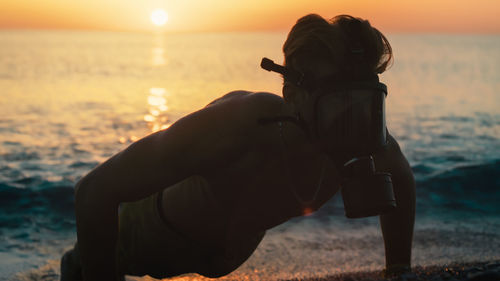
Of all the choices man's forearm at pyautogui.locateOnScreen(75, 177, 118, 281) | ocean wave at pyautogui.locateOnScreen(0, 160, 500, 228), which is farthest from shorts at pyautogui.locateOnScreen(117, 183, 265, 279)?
ocean wave at pyautogui.locateOnScreen(0, 160, 500, 228)

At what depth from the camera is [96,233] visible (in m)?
2.48

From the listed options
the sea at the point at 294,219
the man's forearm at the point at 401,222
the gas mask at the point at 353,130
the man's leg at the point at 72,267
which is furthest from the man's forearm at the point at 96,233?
the sea at the point at 294,219

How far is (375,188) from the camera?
247 cm

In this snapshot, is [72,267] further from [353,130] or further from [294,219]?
[294,219]

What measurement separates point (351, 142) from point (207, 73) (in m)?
37.6

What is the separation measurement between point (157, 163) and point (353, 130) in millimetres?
943

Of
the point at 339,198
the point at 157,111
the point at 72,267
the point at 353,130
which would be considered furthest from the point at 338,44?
the point at 157,111

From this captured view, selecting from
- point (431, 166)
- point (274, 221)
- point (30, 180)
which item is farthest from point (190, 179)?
point (431, 166)

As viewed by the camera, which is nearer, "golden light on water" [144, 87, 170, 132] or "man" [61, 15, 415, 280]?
"man" [61, 15, 415, 280]

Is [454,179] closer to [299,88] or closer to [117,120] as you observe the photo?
[299,88]

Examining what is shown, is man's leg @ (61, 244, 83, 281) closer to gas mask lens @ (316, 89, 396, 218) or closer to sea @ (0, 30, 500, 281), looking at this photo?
sea @ (0, 30, 500, 281)

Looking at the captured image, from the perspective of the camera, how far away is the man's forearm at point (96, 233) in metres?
2.44

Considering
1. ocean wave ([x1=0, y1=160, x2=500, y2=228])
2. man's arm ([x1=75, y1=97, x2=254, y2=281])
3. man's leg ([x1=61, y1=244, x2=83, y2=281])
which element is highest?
man's arm ([x1=75, y1=97, x2=254, y2=281])

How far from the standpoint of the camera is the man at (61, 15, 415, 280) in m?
2.41
